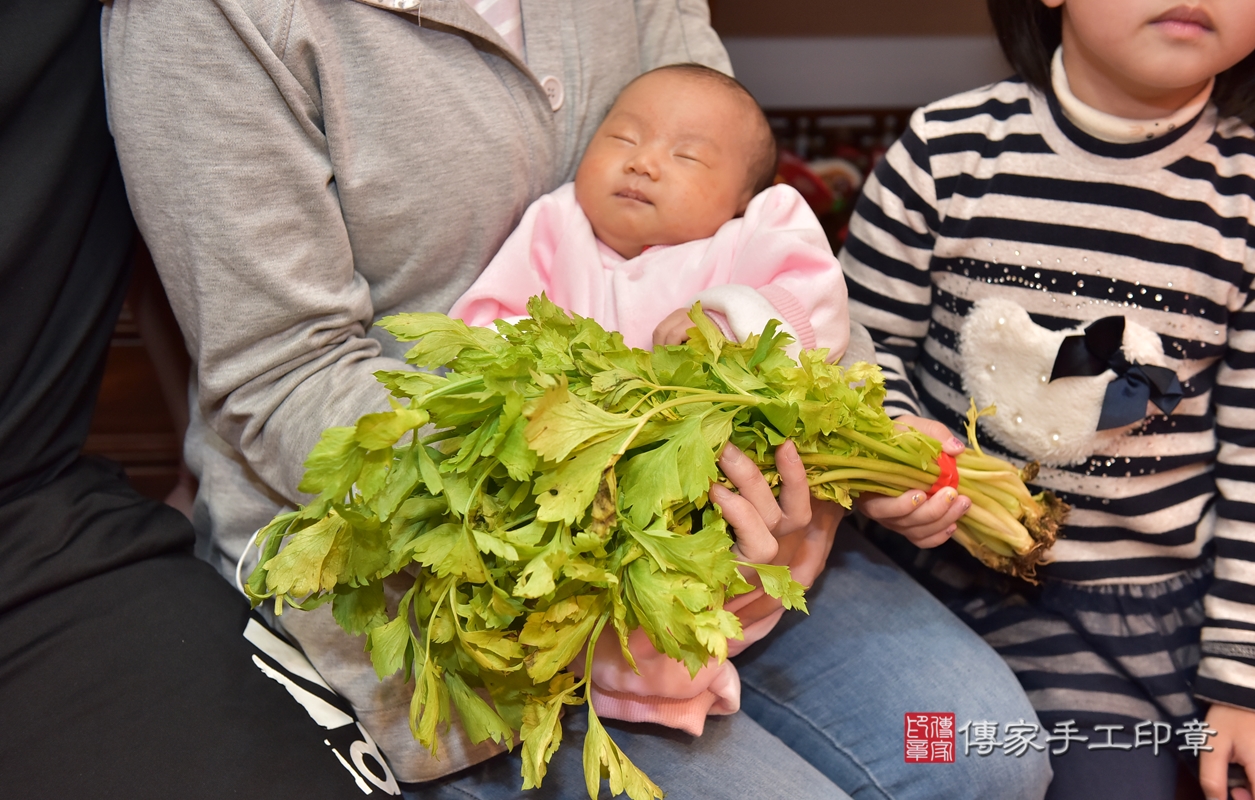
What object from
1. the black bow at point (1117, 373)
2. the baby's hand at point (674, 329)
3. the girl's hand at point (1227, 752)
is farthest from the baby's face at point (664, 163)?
the girl's hand at point (1227, 752)

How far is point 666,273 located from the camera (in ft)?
3.84

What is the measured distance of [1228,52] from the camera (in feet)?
3.22

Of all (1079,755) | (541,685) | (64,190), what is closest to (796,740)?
(1079,755)

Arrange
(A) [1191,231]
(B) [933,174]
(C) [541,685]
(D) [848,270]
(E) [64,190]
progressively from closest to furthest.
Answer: (C) [541,685]
(E) [64,190]
(A) [1191,231]
(B) [933,174]
(D) [848,270]

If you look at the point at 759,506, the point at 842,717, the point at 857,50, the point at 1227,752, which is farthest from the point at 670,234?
the point at 857,50

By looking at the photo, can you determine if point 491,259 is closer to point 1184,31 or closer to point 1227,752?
point 1184,31

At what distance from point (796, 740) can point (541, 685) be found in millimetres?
475

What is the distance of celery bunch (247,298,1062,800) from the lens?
0.71 m

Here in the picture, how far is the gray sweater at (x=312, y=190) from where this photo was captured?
89 centimetres

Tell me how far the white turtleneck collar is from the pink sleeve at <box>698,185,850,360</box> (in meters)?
0.35

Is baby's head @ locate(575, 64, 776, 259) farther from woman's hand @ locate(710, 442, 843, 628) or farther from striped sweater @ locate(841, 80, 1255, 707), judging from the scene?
woman's hand @ locate(710, 442, 843, 628)

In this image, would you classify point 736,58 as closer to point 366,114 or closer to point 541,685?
point 366,114

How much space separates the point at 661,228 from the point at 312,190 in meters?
0.44

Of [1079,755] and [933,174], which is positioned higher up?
[933,174]
